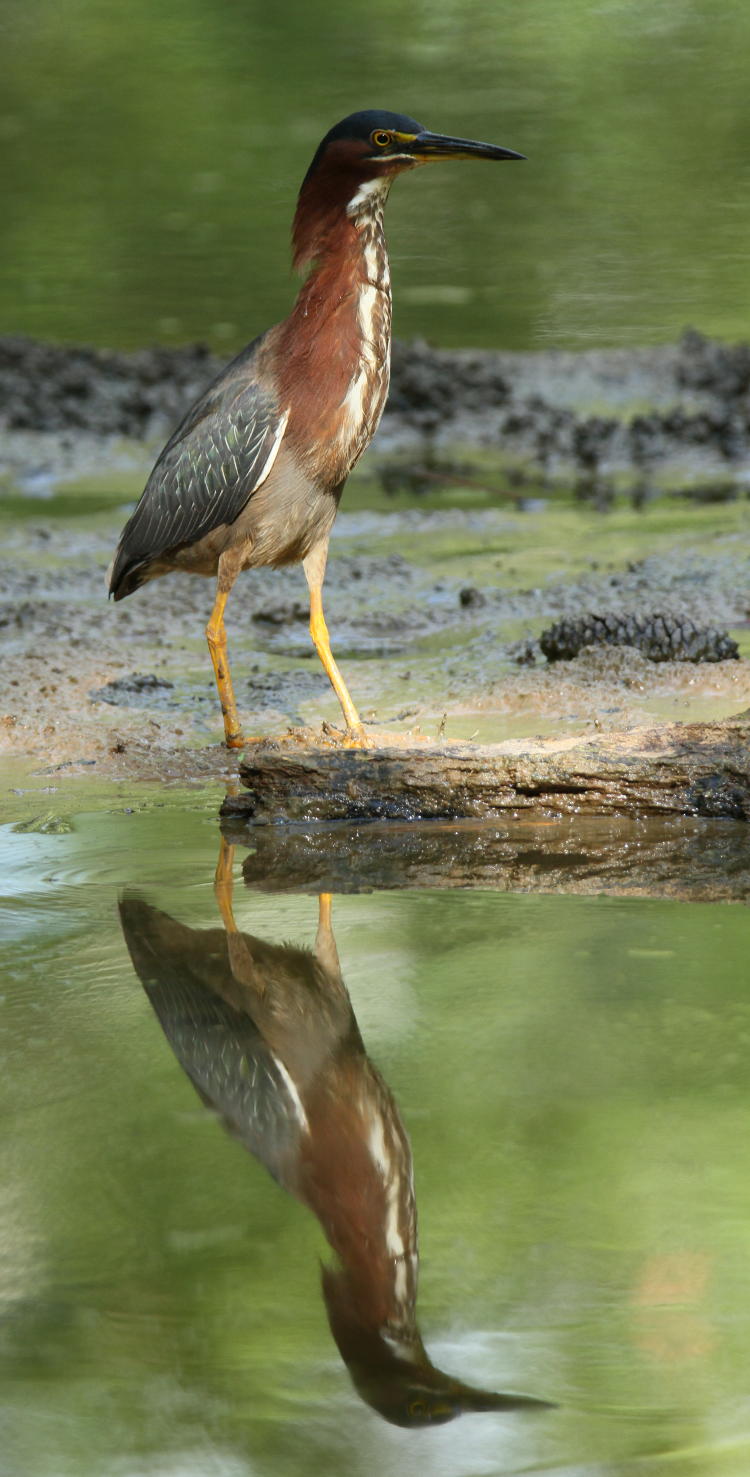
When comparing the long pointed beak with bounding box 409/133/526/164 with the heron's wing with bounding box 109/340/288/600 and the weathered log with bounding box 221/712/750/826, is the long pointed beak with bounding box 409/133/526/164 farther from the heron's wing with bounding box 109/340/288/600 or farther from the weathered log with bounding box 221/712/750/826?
the weathered log with bounding box 221/712/750/826

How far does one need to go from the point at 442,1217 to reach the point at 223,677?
2.53m

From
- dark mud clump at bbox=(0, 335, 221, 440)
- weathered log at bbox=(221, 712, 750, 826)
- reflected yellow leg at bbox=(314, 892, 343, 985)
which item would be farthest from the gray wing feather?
dark mud clump at bbox=(0, 335, 221, 440)

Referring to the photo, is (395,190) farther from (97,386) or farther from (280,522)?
(280,522)

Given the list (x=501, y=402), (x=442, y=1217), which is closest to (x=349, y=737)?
(x=442, y=1217)

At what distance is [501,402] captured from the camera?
9297 millimetres

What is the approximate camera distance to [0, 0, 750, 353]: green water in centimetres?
1006

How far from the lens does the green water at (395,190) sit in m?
10.1

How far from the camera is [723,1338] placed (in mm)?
1766

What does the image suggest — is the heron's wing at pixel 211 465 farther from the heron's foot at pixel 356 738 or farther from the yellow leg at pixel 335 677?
the heron's foot at pixel 356 738

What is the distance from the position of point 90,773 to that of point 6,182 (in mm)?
7256

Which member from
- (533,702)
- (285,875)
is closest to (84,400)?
(533,702)

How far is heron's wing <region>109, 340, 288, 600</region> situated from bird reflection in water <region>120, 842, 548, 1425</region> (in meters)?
1.37

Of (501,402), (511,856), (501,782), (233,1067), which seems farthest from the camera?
(501,402)

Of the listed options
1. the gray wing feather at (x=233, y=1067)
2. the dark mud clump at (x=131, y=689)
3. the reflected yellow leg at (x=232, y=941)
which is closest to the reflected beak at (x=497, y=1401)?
the gray wing feather at (x=233, y=1067)
